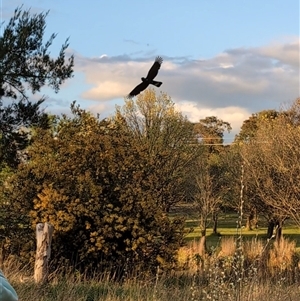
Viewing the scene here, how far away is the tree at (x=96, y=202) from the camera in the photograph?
11.0 metres

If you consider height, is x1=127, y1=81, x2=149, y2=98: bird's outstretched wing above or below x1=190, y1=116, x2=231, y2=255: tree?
above

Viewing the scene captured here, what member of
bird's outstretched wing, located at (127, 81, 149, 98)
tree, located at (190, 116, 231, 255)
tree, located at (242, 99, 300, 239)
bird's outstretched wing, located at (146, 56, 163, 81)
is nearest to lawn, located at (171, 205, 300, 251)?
tree, located at (190, 116, 231, 255)

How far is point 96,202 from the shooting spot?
11.1 m

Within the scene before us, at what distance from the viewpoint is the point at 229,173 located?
30438mm

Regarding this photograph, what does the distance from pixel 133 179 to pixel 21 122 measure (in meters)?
4.14

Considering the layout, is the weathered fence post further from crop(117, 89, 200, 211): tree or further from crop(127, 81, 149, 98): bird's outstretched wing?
crop(117, 89, 200, 211): tree

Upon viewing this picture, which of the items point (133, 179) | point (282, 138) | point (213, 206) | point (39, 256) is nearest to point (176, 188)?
point (213, 206)

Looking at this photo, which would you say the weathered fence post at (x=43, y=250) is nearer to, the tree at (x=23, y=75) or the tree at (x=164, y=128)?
the tree at (x=23, y=75)

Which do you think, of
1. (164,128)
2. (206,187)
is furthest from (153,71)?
(206,187)

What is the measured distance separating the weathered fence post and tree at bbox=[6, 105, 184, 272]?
3381mm

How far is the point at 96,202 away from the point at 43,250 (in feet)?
12.3

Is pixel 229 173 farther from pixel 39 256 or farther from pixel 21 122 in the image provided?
pixel 39 256

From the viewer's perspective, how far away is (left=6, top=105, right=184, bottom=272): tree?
1098cm

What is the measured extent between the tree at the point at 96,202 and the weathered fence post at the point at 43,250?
3381 mm
